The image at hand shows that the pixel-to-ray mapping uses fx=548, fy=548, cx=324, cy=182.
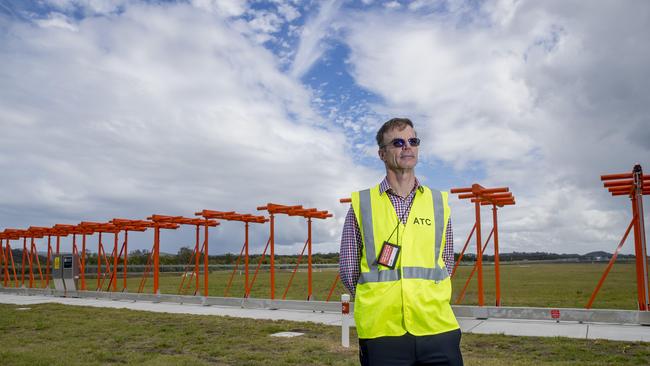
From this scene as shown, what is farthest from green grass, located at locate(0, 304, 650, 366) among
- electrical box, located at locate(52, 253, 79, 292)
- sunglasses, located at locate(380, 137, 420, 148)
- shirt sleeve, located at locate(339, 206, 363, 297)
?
electrical box, located at locate(52, 253, 79, 292)

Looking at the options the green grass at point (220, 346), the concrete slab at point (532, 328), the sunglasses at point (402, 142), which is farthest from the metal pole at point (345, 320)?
the sunglasses at point (402, 142)

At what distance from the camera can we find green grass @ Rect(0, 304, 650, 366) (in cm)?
796

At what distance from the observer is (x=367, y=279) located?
2.81m

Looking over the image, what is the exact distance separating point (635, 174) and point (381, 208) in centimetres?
991

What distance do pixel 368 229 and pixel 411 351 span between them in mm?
654

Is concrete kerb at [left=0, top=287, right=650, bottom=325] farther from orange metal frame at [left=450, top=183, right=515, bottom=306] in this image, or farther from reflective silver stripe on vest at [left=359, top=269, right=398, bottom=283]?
reflective silver stripe on vest at [left=359, top=269, right=398, bottom=283]

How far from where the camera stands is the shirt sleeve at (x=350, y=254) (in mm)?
2920

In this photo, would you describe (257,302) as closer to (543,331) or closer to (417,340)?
(543,331)

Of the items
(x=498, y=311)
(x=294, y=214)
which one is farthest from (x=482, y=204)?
(x=294, y=214)

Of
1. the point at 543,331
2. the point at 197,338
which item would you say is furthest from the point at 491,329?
the point at 197,338

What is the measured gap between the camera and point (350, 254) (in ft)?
9.63

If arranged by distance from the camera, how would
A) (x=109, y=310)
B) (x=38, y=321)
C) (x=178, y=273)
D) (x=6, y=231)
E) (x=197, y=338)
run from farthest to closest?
(x=178, y=273)
(x=6, y=231)
(x=109, y=310)
(x=38, y=321)
(x=197, y=338)

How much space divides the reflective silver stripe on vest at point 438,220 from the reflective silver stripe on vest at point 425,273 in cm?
2

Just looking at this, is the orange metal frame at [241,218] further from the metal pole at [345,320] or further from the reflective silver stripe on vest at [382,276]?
the reflective silver stripe on vest at [382,276]
